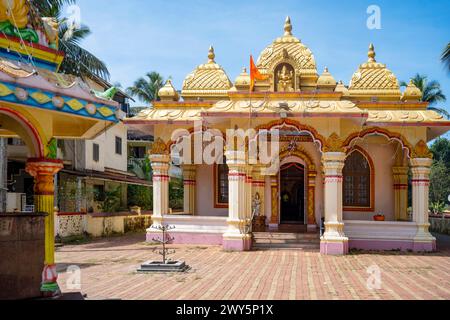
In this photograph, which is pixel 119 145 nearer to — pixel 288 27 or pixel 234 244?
pixel 288 27

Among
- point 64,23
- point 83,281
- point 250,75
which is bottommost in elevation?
point 83,281

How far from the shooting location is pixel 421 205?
1585cm

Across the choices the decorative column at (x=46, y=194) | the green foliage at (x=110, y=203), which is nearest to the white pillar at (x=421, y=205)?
the decorative column at (x=46, y=194)

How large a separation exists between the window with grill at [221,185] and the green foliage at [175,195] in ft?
40.7

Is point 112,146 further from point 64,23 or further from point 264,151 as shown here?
point 264,151

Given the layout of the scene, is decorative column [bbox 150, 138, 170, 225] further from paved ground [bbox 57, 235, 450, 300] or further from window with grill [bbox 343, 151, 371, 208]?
window with grill [bbox 343, 151, 371, 208]

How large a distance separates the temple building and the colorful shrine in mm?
7772

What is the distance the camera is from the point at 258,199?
20.0 metres

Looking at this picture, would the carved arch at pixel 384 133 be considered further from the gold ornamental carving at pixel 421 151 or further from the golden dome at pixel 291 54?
the golden dome at pixel 291 54

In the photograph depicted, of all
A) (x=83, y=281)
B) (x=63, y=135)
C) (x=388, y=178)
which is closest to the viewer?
(x=63, y=135)

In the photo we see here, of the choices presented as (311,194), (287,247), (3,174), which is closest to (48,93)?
(287,247)

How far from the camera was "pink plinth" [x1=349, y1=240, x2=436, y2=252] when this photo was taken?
619 inches
